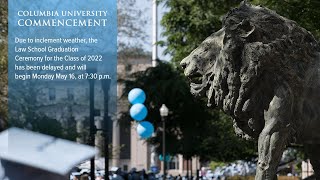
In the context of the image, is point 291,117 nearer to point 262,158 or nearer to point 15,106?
point 262,158

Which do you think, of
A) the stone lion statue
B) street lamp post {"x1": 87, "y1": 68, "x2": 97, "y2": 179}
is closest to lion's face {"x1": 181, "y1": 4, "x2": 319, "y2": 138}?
the stone lion statue

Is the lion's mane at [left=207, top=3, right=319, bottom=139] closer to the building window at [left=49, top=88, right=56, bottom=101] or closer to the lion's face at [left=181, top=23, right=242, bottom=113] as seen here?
the lion's face at [left=181, top=23, right=242, bottom=113]

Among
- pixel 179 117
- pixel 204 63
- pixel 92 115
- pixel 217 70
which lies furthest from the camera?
pixel 179 117

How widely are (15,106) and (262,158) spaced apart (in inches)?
333

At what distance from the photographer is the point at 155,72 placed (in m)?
39.2

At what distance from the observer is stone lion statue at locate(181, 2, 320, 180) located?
19.7 ft

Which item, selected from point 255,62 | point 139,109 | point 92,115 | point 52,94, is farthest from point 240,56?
point 139,109

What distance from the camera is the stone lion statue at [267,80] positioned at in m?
6.00

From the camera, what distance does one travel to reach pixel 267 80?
6055mm

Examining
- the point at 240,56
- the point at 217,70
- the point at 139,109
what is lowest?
the point at 139,109

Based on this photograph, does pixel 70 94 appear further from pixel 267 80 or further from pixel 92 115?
pixel 267 80

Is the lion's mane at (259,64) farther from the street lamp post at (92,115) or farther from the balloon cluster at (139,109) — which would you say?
the balloon cluster at (139,109)

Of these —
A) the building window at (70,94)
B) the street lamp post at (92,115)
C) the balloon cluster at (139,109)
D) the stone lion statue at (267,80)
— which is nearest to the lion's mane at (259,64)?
the stone lion statue at (267,80)

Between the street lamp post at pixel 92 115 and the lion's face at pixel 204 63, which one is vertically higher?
the lion's face at pixel 204 63
